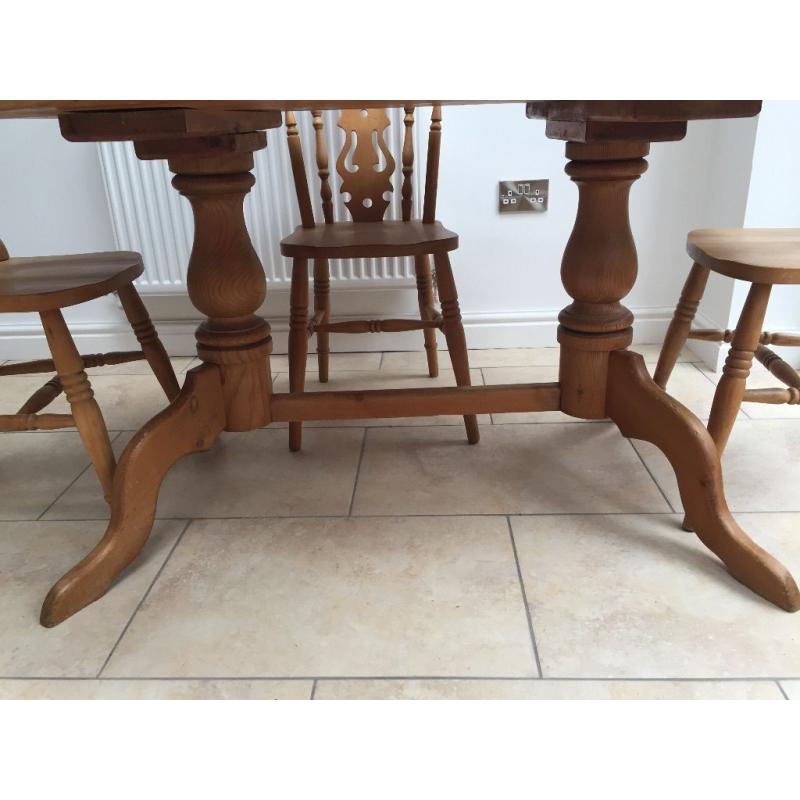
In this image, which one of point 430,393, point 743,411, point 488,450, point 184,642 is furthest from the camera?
point 743,411

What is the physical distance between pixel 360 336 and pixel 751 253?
52.9 inches

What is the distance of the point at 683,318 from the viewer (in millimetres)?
1460

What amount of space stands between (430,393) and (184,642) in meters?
0.58

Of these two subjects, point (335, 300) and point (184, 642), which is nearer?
point (184, 642)

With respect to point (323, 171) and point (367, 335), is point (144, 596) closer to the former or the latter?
point (323, 171)

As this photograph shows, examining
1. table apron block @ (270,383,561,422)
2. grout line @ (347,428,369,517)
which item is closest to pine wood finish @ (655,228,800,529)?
table apron block @ (270,383,561,422)

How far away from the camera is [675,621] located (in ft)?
3.31

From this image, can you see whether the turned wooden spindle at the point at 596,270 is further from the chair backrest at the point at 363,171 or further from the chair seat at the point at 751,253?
the chair backrest at the point at 363,171

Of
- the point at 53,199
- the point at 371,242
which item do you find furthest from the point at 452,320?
the point at 53,199

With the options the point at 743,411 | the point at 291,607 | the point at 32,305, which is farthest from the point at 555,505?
the point at 32,305

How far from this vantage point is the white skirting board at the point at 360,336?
2258 mm

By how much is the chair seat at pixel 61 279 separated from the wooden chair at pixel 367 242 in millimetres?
369

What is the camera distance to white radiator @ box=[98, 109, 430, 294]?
2.03 metres
